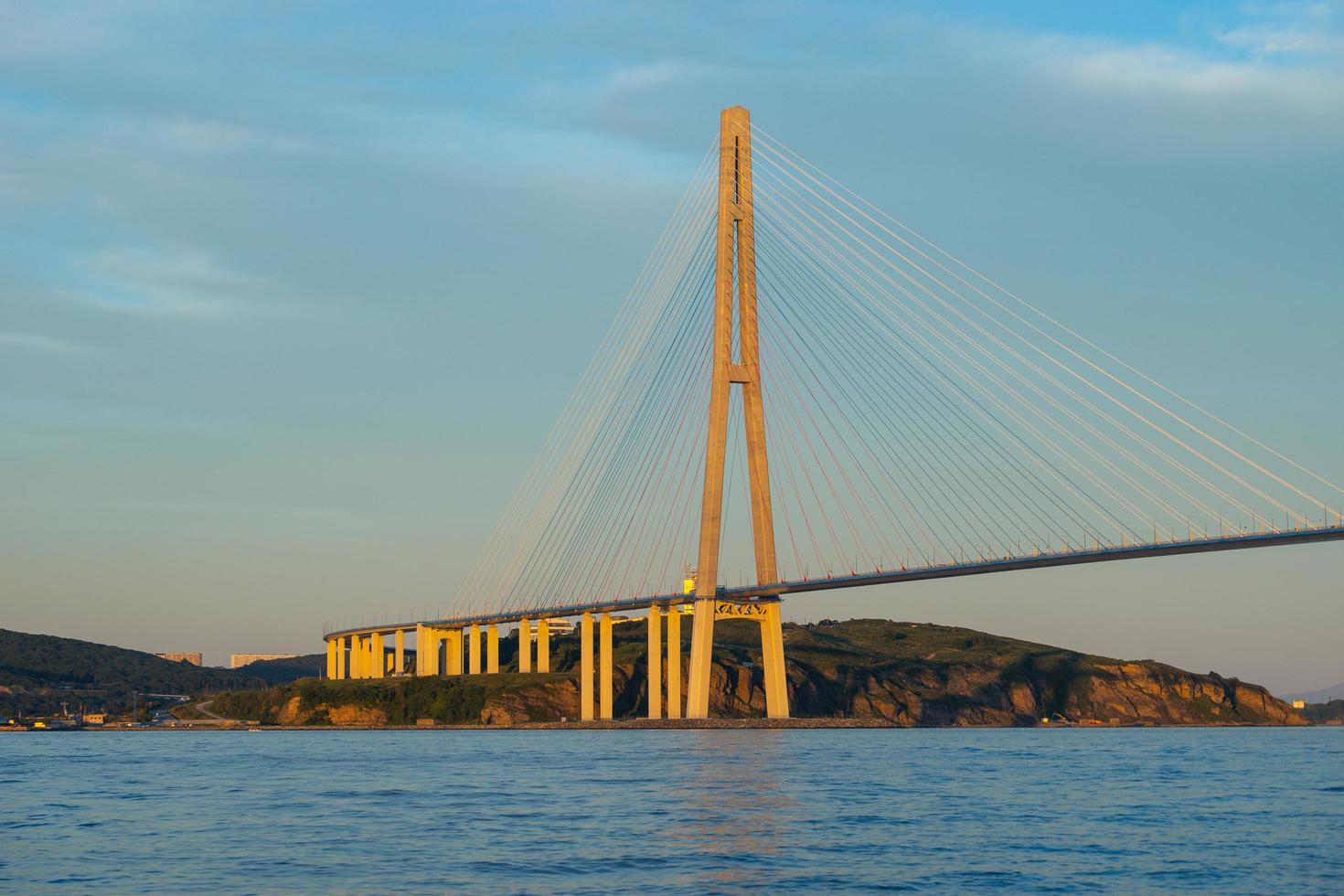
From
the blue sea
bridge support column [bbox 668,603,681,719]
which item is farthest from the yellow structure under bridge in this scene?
the blue sea

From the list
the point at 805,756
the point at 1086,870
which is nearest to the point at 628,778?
the point at 805,756

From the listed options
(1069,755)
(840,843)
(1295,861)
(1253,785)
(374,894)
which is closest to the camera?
(374,894)

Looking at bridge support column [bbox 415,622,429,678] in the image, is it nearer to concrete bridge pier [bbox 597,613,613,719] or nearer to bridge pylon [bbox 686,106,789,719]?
concrete bridge pier [bbox 597,613,613,719]

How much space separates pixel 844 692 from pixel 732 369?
282ft

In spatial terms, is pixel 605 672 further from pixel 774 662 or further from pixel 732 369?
pixel 732 369

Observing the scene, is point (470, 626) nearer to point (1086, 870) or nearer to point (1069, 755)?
point (1069, 755)

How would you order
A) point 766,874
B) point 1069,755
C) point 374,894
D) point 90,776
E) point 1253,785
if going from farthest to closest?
point 1069,755 → point 90,776 → point 1253,785 → point 766,874 → point 374,894

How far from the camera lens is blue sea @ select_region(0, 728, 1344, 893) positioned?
27.3m

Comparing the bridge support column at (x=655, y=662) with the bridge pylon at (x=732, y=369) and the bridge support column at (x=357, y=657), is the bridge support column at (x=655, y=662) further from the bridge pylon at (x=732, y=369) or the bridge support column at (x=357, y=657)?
the bridge support column at (x=357, y=657)

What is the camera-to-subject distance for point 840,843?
1251 inches

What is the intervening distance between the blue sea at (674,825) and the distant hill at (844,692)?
64088mm

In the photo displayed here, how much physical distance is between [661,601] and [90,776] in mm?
48898

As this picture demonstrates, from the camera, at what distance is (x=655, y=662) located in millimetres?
107375

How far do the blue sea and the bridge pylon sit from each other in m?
18.3
